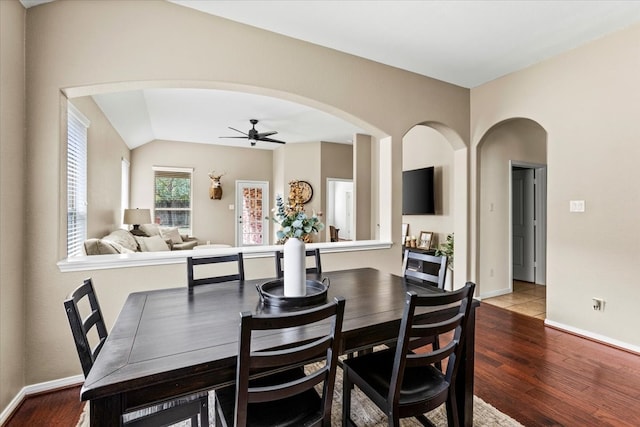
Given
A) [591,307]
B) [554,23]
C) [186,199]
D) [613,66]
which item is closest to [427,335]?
[591,307]

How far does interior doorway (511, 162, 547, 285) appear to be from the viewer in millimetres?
5184

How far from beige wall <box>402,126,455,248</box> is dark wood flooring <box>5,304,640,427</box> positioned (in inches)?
79.2

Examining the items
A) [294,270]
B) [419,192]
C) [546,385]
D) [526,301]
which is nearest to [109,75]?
[294,270]

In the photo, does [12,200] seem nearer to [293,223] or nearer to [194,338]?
[194,338]

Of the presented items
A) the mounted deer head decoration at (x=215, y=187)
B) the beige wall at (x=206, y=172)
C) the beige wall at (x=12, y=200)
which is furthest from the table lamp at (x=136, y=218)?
the beige wall at (x=12, y=200)

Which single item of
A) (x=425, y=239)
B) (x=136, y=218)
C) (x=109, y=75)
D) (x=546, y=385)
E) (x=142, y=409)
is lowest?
(x=546, y=385)

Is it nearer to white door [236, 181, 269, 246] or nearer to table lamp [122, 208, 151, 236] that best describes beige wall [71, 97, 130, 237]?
table lamp [122, 208, 151, 236]

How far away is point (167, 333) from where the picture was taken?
53.2 inches

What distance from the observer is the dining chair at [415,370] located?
135cm

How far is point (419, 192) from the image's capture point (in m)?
5.12

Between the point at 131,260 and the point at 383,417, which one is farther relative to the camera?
the point at 131,260

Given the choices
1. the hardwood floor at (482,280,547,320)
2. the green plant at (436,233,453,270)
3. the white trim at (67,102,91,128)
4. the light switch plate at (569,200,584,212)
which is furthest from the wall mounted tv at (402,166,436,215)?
the white trim at (67,102,91,128)

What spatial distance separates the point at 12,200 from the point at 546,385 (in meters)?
3.89

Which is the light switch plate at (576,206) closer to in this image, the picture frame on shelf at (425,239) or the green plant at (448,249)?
the green plant at (448,249)
